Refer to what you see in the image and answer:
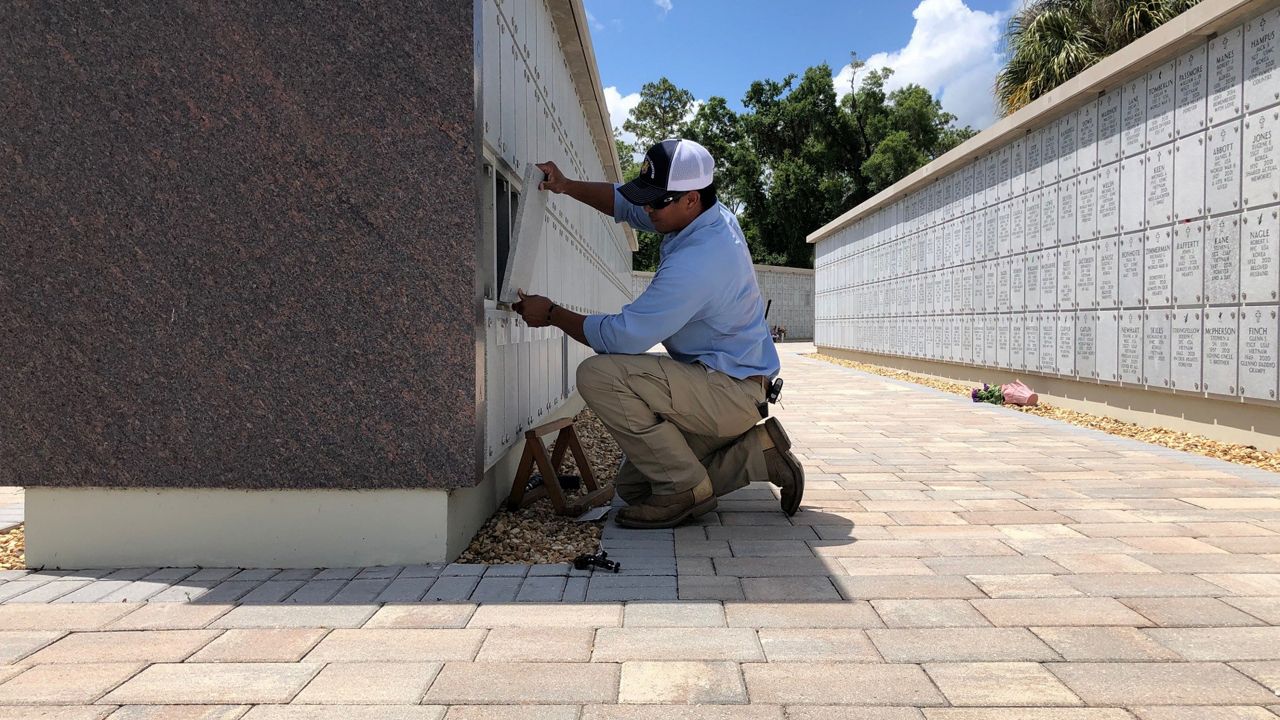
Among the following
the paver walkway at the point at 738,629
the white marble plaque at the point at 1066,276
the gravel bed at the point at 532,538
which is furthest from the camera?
the white marble plaque at the point at 1066,276

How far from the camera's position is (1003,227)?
10.0m

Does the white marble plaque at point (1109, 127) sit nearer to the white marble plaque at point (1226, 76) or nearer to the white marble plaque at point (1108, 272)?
the white marble plaque at point (1108, 272)

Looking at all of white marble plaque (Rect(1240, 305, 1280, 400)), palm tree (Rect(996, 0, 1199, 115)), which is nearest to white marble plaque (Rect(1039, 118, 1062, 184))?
white marble plaque (Rect(1240, 305, 1280, 400))

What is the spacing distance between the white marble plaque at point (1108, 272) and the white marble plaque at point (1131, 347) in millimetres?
226

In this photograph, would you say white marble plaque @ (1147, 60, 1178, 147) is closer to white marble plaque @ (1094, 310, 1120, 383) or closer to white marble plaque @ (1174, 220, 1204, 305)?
white marble plaque @ (1174, 220, 1204, 305)

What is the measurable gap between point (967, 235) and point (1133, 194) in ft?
13.7

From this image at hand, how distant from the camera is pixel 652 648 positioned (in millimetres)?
2395

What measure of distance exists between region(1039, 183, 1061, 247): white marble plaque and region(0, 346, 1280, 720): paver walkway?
16.6ft

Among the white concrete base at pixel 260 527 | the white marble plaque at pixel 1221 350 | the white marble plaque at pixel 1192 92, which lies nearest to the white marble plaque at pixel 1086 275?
the white marble plaque at pixel 1192 92

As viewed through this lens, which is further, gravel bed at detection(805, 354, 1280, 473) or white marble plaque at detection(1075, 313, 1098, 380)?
white marble plaque at detection(1075, 313, 1098, 380)

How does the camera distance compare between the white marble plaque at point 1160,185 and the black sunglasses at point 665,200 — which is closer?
the black sunglasses at point 665,200

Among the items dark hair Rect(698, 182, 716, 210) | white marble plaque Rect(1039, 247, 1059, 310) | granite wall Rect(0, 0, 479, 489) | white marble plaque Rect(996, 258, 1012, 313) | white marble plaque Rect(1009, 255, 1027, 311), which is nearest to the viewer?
granite wall Rect(0, 0, 479, 489)

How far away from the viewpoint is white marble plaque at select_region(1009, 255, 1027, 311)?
30.7ft

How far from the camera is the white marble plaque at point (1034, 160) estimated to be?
897cm
